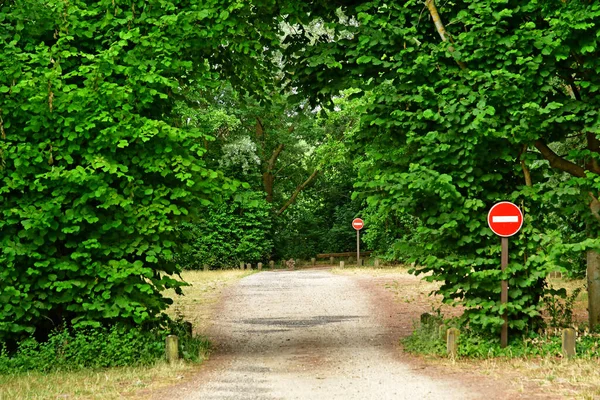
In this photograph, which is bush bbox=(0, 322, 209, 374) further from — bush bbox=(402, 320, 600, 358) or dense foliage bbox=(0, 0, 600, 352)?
bush bbox=(402, 320, 600, 358)

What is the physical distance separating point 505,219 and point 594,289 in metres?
3.22

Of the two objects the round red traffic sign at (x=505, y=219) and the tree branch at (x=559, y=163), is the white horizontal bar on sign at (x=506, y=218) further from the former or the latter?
the tree branch at (x=559, y=163)

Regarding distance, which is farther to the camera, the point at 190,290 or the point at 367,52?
the point at 190,290

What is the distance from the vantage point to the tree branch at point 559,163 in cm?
1219

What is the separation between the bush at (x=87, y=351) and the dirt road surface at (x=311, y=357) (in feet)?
3.26

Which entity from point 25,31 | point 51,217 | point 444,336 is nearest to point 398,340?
point 444,336

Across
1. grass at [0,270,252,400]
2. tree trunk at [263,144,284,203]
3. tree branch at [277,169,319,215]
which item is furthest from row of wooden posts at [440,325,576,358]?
tree branch at [277,169,319,215]

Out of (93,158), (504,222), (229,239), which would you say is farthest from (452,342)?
(229,239)

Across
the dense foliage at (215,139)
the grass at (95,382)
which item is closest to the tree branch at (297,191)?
the dense foliage at (215,139)

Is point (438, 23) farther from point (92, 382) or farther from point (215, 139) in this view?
point (92, 382)

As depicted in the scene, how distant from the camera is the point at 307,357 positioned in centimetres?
1231

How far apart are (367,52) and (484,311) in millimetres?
4629

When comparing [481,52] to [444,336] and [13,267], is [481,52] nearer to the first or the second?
[444,336]

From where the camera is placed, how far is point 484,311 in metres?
11.8
